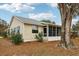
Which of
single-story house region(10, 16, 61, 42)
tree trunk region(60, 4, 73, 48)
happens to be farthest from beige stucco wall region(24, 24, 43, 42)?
tree trunk region(60, 4, 73, 48)

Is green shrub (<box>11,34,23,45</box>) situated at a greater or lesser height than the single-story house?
lesser

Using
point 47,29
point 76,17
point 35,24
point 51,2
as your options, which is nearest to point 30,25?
point 35,24

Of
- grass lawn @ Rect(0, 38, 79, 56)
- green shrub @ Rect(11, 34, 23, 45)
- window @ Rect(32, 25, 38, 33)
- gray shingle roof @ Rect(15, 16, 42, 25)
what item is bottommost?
grass lawn @ Rect(0, 38, 79, 56)

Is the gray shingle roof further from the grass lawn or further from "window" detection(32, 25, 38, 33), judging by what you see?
the grass lawn

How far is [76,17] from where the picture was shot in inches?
110

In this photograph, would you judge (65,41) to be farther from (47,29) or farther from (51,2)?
(51,2)

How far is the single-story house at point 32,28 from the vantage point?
278 cm

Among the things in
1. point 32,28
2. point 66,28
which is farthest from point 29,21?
point 66,28

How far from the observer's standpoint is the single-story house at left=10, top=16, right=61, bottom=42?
2.78 meters

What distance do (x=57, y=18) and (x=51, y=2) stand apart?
236 mm

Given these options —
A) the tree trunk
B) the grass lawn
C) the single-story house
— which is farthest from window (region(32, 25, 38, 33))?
the tree trunk

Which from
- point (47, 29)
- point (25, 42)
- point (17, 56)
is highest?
point (47, 29)

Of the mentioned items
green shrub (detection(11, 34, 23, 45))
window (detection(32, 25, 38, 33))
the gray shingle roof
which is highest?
the gray shingle roof

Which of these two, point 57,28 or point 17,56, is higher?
point 57,28
